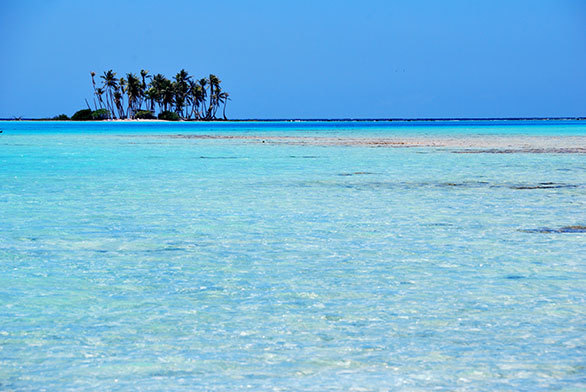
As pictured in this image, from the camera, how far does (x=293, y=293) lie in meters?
7.14

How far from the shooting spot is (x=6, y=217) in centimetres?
1257

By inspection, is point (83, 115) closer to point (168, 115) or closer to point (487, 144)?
point (168, 115)

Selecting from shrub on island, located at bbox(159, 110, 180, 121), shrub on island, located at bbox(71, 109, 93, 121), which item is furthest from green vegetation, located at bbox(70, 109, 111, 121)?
shrub on island, located at bbox(159, 110, 180, 121)

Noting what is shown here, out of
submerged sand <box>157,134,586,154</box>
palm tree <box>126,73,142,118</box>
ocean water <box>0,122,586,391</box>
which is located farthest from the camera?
palm tree <box>126,73,142,118</box>

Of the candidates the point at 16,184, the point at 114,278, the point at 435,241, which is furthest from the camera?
the point at 16,184

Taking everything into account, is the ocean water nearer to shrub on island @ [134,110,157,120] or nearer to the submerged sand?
the submerged sand

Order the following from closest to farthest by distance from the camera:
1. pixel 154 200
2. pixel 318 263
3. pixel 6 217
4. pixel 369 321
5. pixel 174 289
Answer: pixel 369 321
pixel 174 289
pixel 318 263
pixel 6 217
pixel 154 200

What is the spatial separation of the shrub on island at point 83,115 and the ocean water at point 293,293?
175m

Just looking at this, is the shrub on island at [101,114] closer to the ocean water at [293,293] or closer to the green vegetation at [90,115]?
the green vegetation at [90,115]

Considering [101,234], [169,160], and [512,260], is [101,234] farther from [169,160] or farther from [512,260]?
[169,160]

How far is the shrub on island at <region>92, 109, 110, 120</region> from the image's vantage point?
171625 millimetres

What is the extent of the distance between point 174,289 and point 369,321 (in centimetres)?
204

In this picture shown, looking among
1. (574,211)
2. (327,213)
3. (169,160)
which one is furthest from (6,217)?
(169,160)

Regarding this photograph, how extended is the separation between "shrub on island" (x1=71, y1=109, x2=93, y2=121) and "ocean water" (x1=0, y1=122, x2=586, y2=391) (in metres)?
175
